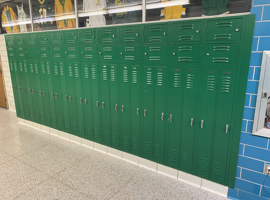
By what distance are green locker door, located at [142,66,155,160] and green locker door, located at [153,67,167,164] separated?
0.05 metres

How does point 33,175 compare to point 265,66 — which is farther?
point 33,175

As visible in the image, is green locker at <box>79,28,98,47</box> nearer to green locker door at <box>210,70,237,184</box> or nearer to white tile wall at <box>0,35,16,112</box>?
green locker door at <box>210,70,237,184</box>

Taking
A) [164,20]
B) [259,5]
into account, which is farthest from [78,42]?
[259,5]

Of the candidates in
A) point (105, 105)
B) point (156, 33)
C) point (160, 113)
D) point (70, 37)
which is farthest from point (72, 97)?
point (156, 33)

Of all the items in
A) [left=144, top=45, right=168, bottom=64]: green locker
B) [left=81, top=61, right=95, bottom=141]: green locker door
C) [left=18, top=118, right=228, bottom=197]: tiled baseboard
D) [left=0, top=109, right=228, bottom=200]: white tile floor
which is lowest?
[left=0, top=109, right=228, bottom=200]: white tile floor

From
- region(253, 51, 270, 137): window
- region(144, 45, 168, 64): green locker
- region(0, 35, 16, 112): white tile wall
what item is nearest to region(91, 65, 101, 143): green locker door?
region(144, 45, 168, 64): green locker

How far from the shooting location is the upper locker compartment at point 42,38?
382cm

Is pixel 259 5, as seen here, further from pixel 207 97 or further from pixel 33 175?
pixel 33 175

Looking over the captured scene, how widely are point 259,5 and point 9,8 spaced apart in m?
5.58

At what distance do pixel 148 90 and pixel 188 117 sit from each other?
0.69 metres

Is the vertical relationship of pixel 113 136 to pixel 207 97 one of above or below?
below

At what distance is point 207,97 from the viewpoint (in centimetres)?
235

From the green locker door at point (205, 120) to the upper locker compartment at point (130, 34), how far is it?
1.06 meters

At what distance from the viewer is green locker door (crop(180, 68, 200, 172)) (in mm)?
2410
